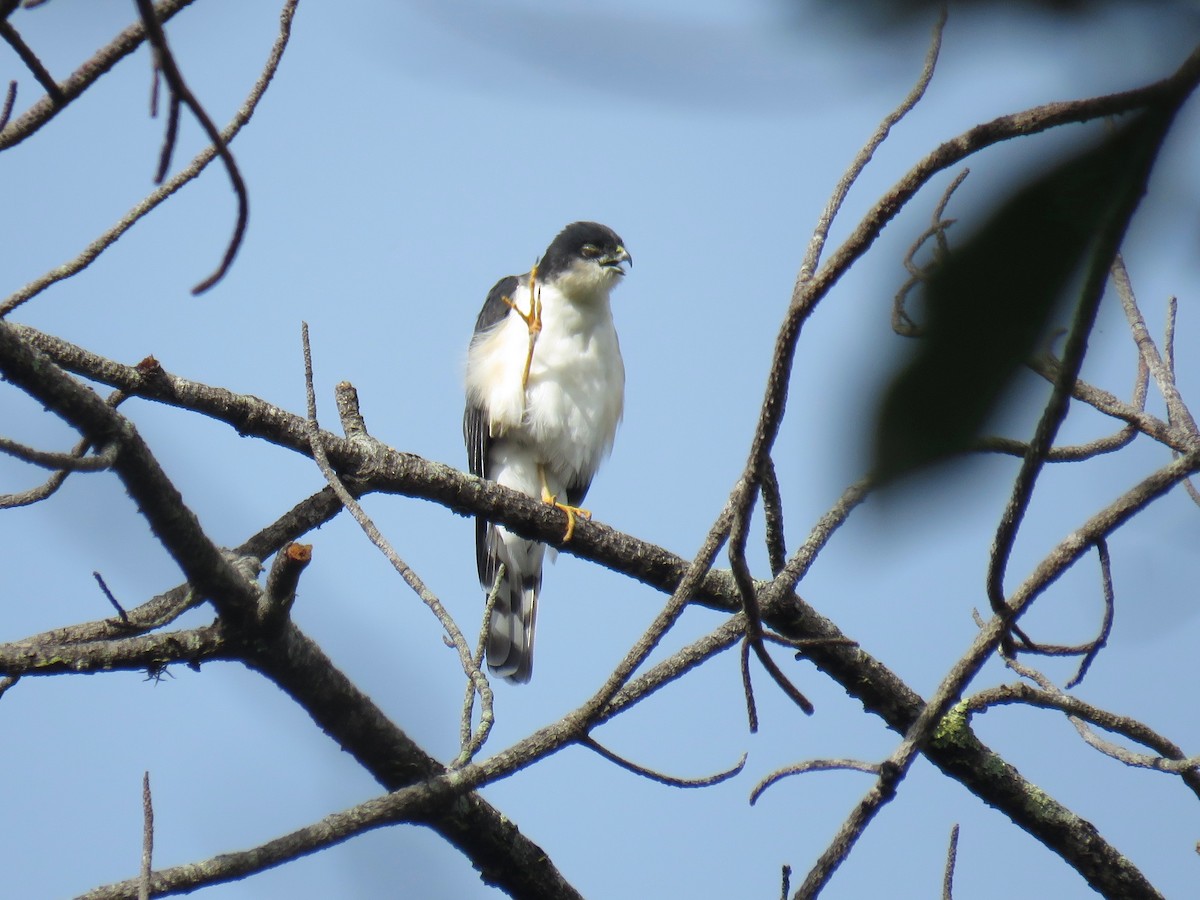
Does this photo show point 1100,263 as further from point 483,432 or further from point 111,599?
point 483,432

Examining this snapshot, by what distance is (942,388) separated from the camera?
17.4 inches

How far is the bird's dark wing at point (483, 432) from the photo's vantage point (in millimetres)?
7184

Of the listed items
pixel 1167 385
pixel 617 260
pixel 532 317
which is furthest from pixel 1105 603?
pixel 617 260

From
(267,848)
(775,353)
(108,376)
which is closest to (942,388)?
(775,353)

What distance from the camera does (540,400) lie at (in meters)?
7.00

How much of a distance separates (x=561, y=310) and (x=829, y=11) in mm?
6884

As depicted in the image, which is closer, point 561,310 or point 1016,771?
point 1016,771

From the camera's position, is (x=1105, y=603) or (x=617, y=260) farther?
(x=617, y=260)

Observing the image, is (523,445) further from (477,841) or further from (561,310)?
(477,841)

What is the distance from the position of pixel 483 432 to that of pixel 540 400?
1.35 feet

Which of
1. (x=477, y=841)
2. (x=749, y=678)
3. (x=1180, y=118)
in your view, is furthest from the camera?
(x=477, y=841)

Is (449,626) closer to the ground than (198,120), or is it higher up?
higher up

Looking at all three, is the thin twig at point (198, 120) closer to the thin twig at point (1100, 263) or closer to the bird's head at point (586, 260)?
the thin twig at point (1100, 263)

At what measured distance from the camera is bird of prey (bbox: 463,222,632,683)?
276 inches
